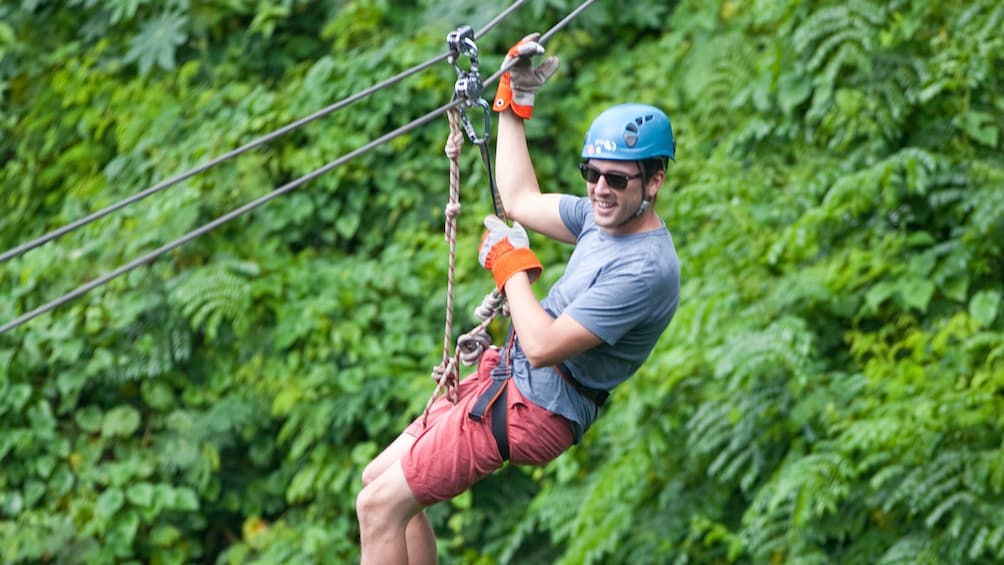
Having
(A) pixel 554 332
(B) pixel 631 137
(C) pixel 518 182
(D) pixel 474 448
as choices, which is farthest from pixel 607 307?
(C) pixel 518 182

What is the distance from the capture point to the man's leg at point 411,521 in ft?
13.4

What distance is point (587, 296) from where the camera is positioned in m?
3.69

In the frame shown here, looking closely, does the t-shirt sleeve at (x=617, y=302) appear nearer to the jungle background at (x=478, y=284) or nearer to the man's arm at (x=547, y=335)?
the man's arm at (x=547, y=335)

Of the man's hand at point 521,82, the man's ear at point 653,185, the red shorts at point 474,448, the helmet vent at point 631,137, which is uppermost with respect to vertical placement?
the helmet vent at point 631,137

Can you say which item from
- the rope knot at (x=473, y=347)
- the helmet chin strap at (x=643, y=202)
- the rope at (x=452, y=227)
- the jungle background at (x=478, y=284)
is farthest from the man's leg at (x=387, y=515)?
the jungle background at (x=478, y=284)

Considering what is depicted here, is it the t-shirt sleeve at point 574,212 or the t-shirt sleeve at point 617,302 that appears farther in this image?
the t-shirt sleeve at point 574,212

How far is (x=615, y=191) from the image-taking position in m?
3.72

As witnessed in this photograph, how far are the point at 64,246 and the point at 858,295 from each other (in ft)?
15.1

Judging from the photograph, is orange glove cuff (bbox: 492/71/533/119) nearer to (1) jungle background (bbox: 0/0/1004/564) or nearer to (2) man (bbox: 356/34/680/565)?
(2) man (bbox: 356/34/680/565)

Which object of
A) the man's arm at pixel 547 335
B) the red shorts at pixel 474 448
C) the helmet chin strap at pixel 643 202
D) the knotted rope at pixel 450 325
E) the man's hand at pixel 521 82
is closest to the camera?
the man's arm at pixel 547 335

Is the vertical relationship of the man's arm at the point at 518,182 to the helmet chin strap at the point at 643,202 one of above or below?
below

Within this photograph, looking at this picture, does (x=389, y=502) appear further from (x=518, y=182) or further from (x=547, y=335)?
(x=518, y=182)

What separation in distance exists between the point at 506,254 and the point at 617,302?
36 cm

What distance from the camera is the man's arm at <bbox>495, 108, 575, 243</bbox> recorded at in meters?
4.27
